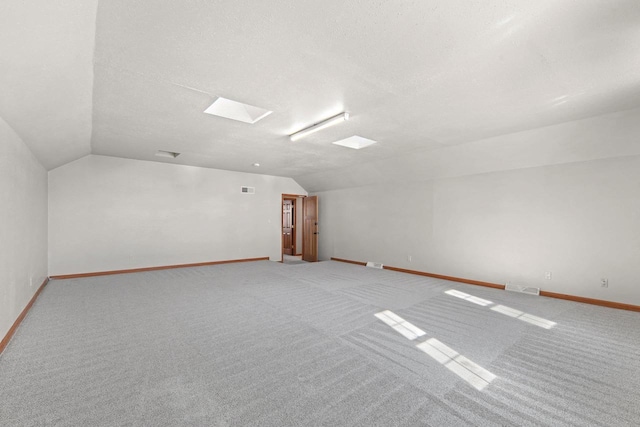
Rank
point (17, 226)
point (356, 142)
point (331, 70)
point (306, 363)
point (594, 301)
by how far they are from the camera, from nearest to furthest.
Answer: point (306, 363) → point (331, 70) → point (17, 226) → point (594, 301) → point (356, 142)

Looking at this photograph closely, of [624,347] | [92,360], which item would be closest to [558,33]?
[624,347]

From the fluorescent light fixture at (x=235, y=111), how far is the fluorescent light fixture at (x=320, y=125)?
75 cm

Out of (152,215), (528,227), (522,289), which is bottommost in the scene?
(522,289)

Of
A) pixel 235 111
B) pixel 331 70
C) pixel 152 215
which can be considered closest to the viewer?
pixel 331 70

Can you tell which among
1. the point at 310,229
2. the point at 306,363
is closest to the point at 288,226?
the point at 310,229

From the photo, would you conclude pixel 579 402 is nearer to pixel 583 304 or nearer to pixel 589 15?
pixel 589 15

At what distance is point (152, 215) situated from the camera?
7.02 metres

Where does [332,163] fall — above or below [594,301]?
above

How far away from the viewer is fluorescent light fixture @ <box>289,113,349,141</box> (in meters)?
3.71

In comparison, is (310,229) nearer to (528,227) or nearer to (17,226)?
(528,227)

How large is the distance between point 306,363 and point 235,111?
3291mm

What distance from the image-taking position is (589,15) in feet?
6.25

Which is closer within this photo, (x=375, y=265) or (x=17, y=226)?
(x=17, y=226)

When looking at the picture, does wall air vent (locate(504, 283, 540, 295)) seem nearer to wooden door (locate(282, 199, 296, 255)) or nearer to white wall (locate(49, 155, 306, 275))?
white wall (locate(49, 155, 306, 275))
